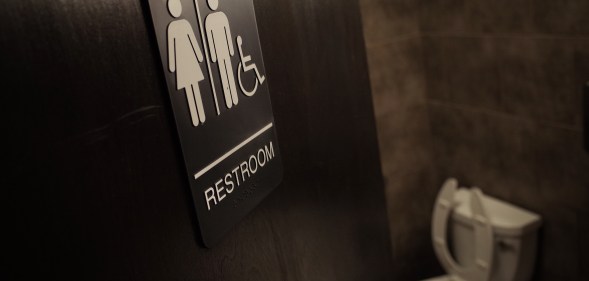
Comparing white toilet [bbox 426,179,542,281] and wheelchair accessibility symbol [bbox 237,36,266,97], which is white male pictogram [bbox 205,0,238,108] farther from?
white toilet [bbox 426,179,542,281]

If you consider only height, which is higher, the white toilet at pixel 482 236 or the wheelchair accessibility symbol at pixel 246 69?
the wheelchair accessibility symbol at pixel 246 69

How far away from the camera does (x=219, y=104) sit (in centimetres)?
92

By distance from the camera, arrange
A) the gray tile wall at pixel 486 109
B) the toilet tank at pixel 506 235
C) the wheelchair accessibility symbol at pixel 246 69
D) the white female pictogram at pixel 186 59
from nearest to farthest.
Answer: the white female pictogram at pixel 186 59 → the wheelchair accessibility symbol at pixel 246 69 → the gray tile wall at pixel 486 109 → the toilet tank at pixel 506 235

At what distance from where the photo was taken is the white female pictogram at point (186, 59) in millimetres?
813

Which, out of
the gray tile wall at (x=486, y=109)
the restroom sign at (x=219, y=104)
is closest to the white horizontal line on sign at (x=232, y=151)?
the restroom sign at (x=219, y=104)

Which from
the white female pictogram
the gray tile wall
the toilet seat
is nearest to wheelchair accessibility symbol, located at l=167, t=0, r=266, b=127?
the white female pictogram

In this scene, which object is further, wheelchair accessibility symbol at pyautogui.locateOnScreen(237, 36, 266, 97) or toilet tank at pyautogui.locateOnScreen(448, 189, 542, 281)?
toilet tank at pyautogui.locateOnScreen(448, 189, 542, 281)

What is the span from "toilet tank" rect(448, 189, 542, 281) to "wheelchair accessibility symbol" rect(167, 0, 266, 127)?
158 cm

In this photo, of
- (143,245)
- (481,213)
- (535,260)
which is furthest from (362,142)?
(535,260)

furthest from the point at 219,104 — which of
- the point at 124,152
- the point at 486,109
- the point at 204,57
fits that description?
the point at 486,109

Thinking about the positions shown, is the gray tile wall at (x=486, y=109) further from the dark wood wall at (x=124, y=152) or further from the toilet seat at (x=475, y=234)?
the dark wood wall at (x=124, y=152)

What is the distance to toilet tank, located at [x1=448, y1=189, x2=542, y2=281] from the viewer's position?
7.32 feet

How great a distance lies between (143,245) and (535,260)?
78.7 inches

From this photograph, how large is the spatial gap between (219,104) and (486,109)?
1.66m
